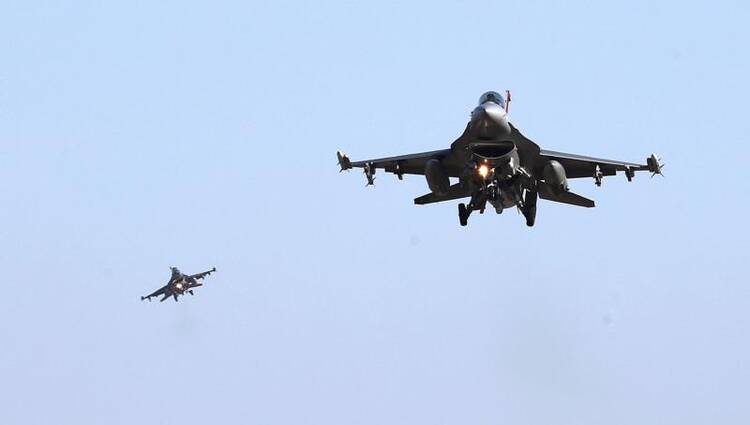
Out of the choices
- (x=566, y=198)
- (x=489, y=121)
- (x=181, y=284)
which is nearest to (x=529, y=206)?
(x=566, y=198)

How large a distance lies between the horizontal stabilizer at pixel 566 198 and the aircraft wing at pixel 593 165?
1.38m

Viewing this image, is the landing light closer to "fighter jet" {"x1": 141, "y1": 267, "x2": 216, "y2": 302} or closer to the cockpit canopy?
the cockpit canopy

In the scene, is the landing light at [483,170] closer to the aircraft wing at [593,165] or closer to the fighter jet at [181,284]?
the aircraft wing at [593,165]

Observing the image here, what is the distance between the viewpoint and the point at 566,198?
60.3 m

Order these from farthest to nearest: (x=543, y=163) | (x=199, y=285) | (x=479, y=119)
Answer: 1. (x=199, y=285)
2. (x=543, y=163)
3. (x=479, y=119)

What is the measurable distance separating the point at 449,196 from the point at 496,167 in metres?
4.74

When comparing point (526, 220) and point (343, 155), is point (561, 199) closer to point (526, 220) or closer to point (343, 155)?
point (526, 220)

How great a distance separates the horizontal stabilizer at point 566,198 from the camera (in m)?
59.8

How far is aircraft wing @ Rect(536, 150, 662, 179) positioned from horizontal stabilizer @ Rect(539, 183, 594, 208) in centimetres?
138

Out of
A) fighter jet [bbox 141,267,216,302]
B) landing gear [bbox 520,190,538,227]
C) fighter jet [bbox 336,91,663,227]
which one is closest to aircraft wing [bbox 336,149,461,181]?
fighter jet [bbox 336,91,663,227]

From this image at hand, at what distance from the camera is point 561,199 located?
6034cm

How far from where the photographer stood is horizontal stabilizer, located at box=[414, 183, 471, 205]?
196 ft

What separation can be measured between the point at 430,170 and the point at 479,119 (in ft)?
14.7

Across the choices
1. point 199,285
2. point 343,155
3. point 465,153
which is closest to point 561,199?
point 465,153
